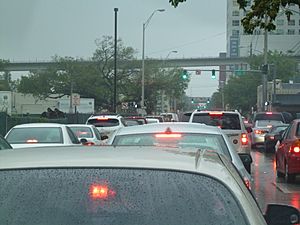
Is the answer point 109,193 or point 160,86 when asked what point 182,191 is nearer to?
point 109,193

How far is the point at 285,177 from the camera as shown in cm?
1692

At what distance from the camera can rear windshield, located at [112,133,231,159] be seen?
8.62 m

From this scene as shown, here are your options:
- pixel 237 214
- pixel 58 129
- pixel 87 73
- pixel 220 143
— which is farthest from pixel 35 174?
pixel 87 73

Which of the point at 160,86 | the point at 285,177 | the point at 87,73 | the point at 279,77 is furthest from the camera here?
the point at 279,77

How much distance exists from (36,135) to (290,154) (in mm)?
5927

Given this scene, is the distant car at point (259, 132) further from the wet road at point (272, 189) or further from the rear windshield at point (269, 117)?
the wet road at point (272, 189)

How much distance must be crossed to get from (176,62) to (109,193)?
102949 millimetres

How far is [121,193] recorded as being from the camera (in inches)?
139

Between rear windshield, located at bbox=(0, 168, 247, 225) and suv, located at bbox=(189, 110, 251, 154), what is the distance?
12.0 metres

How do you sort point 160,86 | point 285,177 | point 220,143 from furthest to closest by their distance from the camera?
point 160,86 → point 285,177 → point 220,143

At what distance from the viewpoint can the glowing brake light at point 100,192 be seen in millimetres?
3520

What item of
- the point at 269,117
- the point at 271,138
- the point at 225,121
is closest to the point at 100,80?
the point at 269,117

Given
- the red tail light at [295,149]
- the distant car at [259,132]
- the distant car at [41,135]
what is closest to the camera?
the distant car at [41,135]

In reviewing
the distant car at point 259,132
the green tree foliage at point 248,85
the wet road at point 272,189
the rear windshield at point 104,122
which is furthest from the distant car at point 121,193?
the green tree foliage at point 248,85
